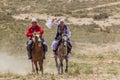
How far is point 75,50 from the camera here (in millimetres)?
27922

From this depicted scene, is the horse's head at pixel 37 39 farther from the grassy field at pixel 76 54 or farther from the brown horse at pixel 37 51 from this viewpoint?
the grassy field at pixel 76 54

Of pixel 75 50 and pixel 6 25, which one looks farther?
pixel 6 25

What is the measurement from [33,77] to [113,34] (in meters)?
21.0

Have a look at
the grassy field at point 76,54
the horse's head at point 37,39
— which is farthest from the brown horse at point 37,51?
the grassy field at point 76,54

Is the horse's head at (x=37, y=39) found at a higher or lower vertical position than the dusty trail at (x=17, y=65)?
higher

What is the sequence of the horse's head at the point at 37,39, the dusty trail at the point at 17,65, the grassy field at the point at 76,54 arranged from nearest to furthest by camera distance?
the grassy field at the point at 76,54, the horse's head at the point at 37,39, the dusty trail at the point at 17,65

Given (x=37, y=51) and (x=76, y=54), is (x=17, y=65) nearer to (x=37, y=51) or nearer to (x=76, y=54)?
(x=76, y=54)

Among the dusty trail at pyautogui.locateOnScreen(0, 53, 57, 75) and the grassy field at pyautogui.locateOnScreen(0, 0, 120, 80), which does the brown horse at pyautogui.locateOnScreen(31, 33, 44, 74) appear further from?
the dusty trail at pyautogui.locateOnScreen(0, 53, 57, 75)

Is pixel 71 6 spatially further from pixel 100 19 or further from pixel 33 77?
pixel 33 77

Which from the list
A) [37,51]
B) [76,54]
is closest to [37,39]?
[37,51]

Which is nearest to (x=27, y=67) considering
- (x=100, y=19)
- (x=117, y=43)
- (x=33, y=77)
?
(x=33, y=77)

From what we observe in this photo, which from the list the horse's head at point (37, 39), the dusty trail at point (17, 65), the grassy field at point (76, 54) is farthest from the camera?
the dusty trail at point (17, 65)

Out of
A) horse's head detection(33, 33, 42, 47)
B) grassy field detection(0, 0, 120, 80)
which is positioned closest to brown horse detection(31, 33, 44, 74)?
horse's head detection(33, 33, 42, 47)

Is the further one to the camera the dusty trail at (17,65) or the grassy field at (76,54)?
the dusty trail at (17,65)
